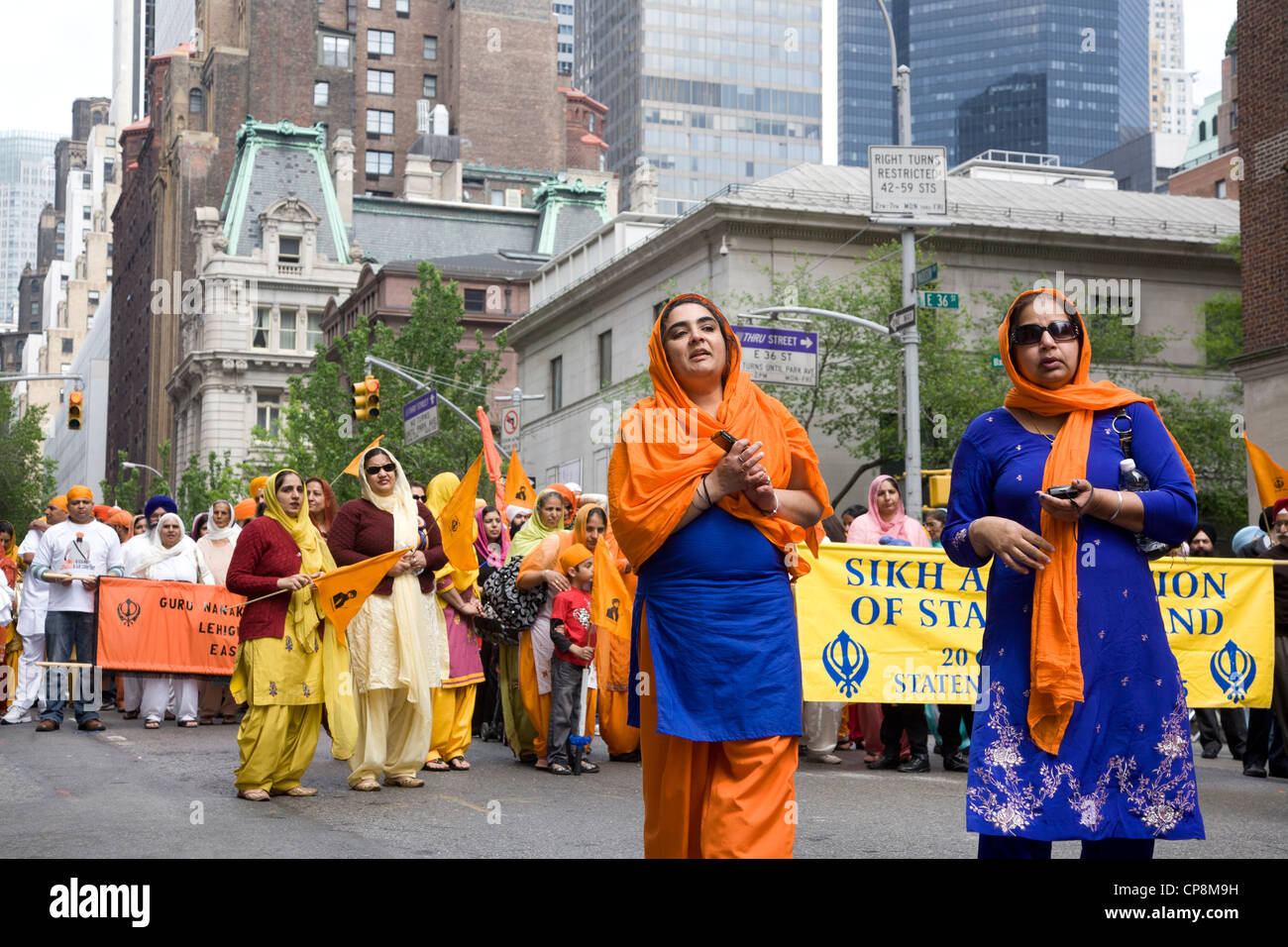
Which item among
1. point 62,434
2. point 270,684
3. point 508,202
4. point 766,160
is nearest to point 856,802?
point 270,684

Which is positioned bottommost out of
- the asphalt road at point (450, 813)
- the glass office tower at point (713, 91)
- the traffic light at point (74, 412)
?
the asphalt road at point (450, 813)

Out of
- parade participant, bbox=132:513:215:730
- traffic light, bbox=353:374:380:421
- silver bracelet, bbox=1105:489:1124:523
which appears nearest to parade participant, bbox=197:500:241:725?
parade participant, bbox=132:513:215:730

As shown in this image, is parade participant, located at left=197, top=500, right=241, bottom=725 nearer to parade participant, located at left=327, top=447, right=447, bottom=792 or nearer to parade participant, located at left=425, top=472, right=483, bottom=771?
parade participant, located at left=425, top=472, right=483, bottom=771

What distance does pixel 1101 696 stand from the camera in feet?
14.8

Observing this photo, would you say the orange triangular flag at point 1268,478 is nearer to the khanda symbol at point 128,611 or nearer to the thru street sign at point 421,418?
the khanda symbol at point 128,611

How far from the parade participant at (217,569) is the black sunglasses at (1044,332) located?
43.1 feet

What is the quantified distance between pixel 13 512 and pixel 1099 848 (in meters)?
72.7

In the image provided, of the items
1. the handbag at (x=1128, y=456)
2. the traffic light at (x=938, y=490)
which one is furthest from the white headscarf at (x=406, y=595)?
the traffic light at (x=938, y=490)

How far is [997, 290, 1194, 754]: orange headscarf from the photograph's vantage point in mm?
4453

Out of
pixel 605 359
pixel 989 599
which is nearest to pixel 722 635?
pixel 989 599

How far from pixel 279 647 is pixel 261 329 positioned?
254ft

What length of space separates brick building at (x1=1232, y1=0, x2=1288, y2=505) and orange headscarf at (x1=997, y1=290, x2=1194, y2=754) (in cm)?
2628

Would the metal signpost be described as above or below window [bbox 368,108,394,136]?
below

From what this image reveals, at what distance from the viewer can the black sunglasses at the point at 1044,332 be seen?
15.5 feet
